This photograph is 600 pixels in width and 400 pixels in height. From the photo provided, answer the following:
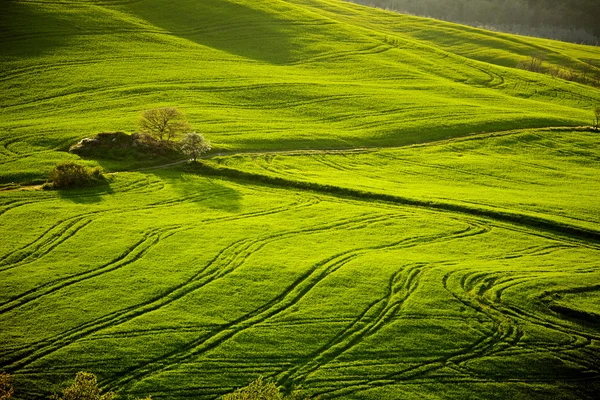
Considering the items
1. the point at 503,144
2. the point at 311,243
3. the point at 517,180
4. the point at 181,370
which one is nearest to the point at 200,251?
the point at 311,243

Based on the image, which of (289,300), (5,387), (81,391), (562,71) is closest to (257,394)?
(81,391)

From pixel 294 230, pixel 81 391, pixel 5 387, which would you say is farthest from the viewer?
pixel 294 230

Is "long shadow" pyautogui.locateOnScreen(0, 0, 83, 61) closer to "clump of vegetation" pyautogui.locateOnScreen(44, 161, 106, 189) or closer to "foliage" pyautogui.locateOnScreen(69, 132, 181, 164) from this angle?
"foliage" pyautogui.locateOnScreen(69, 132, 181, 164)

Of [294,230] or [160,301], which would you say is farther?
[294,230]

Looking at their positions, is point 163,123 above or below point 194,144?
above

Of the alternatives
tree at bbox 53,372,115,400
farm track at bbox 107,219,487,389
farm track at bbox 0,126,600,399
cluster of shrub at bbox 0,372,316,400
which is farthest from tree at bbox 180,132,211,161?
tree at bbox 53,372,115,400

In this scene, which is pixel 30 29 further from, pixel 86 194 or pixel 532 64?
pixel 532 64
